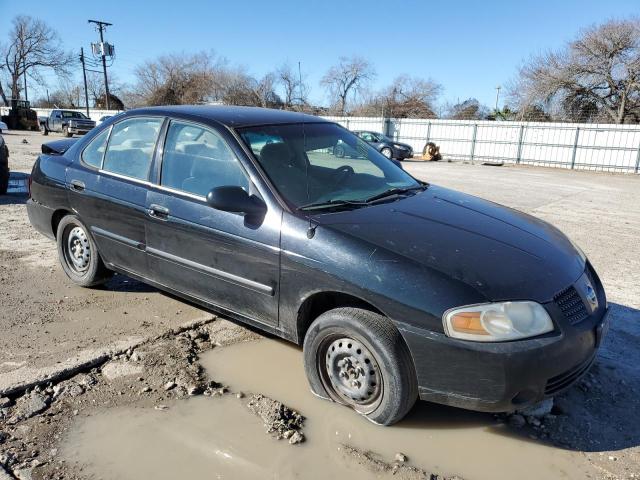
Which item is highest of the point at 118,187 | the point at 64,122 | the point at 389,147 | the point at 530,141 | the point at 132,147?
the point at 132,147

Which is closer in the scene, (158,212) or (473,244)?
(473,244)

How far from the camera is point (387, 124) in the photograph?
3119 centimetres

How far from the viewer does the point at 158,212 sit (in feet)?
12.0

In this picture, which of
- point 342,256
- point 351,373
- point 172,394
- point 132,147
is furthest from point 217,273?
point 132,147

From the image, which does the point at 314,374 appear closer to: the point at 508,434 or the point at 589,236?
the point at 508,434

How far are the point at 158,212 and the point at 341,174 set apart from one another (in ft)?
4.44

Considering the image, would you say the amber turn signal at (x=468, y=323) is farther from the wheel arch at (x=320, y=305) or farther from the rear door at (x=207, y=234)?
the rear door at (x=207, y=234)

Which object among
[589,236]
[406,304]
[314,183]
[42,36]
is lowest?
[589,236]

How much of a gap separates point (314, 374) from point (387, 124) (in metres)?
29.5

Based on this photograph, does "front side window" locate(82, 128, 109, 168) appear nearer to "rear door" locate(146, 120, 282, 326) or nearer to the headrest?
"rear door" locate(146, 120, 282, 326)

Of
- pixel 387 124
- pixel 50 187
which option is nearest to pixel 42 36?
pixel 387 124

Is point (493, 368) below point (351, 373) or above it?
Answer: above

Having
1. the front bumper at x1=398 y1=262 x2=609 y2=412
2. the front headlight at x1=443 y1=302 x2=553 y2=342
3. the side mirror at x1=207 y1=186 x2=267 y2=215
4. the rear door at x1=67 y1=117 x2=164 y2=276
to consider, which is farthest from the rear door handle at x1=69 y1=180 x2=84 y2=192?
the front headlight at x1=443 y1=302 x2=553 y2=342

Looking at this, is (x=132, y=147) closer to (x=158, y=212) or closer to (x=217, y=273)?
(x=158, y=212)
